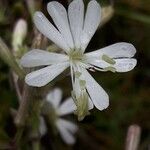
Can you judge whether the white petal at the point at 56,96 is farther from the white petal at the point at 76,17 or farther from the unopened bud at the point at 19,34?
the white petal at the point at 76,17

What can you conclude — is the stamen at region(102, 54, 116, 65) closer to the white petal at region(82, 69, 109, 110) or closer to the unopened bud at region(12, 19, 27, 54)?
the white petal at region(82, 69, 109, 110)

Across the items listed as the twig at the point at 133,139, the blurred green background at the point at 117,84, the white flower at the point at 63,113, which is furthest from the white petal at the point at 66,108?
the twig at the point at 133,139

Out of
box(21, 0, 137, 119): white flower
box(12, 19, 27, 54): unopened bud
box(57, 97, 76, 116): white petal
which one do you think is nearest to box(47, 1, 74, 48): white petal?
box(21, 0, 137, 119): white flower

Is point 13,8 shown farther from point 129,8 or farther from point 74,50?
point 74,50

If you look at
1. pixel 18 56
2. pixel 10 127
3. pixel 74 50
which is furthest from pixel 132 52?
pixel 10 127

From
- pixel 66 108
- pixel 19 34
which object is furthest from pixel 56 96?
pixel 19 34

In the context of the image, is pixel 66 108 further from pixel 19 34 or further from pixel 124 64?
pixel 124 64
